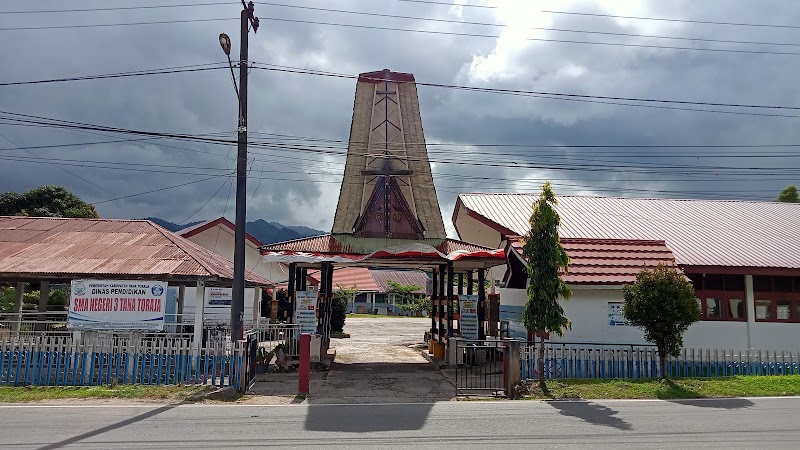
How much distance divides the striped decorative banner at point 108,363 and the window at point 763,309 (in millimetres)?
→ 16641

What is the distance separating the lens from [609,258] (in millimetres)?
17594

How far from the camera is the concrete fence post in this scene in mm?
13117

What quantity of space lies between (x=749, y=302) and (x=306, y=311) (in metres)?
14.6

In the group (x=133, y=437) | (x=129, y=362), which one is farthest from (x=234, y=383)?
(x=133, y=437)

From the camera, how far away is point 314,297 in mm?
18016

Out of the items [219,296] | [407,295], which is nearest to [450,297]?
[219,296]

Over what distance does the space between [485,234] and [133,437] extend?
19.6 meters

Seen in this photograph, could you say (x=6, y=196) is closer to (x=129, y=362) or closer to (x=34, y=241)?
(x=34, y=241)

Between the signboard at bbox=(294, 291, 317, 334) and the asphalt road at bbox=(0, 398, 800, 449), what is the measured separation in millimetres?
6114

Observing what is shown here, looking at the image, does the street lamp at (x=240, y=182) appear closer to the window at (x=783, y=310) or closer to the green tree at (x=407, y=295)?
the window at (x=783, y=310)

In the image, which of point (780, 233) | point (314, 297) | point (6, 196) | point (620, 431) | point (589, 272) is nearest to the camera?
point (620, 431)

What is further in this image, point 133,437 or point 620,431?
point 620,431

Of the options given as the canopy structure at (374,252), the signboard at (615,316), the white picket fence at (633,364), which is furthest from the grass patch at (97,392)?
the signboard at (615,316)

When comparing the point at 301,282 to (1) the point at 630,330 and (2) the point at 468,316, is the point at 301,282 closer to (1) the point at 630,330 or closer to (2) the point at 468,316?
(2) the point at 468,316
